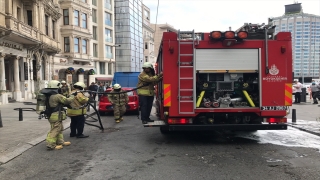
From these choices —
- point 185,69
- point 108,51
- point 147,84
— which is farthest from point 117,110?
point 108,51

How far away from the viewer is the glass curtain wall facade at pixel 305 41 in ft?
204

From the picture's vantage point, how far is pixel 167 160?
5598 mm

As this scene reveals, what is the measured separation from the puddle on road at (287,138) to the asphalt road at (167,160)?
29 cm

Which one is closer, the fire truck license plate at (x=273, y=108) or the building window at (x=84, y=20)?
the fire truck license plate at (x=273, y=108)

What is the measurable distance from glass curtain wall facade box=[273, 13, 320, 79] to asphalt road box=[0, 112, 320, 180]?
60602mm

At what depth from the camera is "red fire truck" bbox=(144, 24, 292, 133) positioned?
644 centimetres

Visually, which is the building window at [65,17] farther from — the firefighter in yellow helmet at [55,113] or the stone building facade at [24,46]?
the firefighter in yellow helmet at [55,113]

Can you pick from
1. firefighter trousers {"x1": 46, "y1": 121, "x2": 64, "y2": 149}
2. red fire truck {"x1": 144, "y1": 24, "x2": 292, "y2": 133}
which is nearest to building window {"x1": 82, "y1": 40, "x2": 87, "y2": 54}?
firefighter trousers {"x1": 46, "y1": 121, "x2": 64, "y2": 149}

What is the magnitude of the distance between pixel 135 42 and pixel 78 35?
25.6 metres

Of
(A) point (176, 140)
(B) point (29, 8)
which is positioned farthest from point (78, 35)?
(A) point (176, 140)

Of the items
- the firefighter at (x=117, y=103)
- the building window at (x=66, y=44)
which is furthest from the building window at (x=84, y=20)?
the firefighter at (x=117, y=103)

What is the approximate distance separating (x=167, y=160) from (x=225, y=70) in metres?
2.34

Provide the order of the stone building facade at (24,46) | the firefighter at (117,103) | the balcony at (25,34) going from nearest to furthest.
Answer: the firefighter at (117,103) → the balcony at (25,34) → the stone building facade at (24,46)

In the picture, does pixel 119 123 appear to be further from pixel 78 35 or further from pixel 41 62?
pixel 78 35
